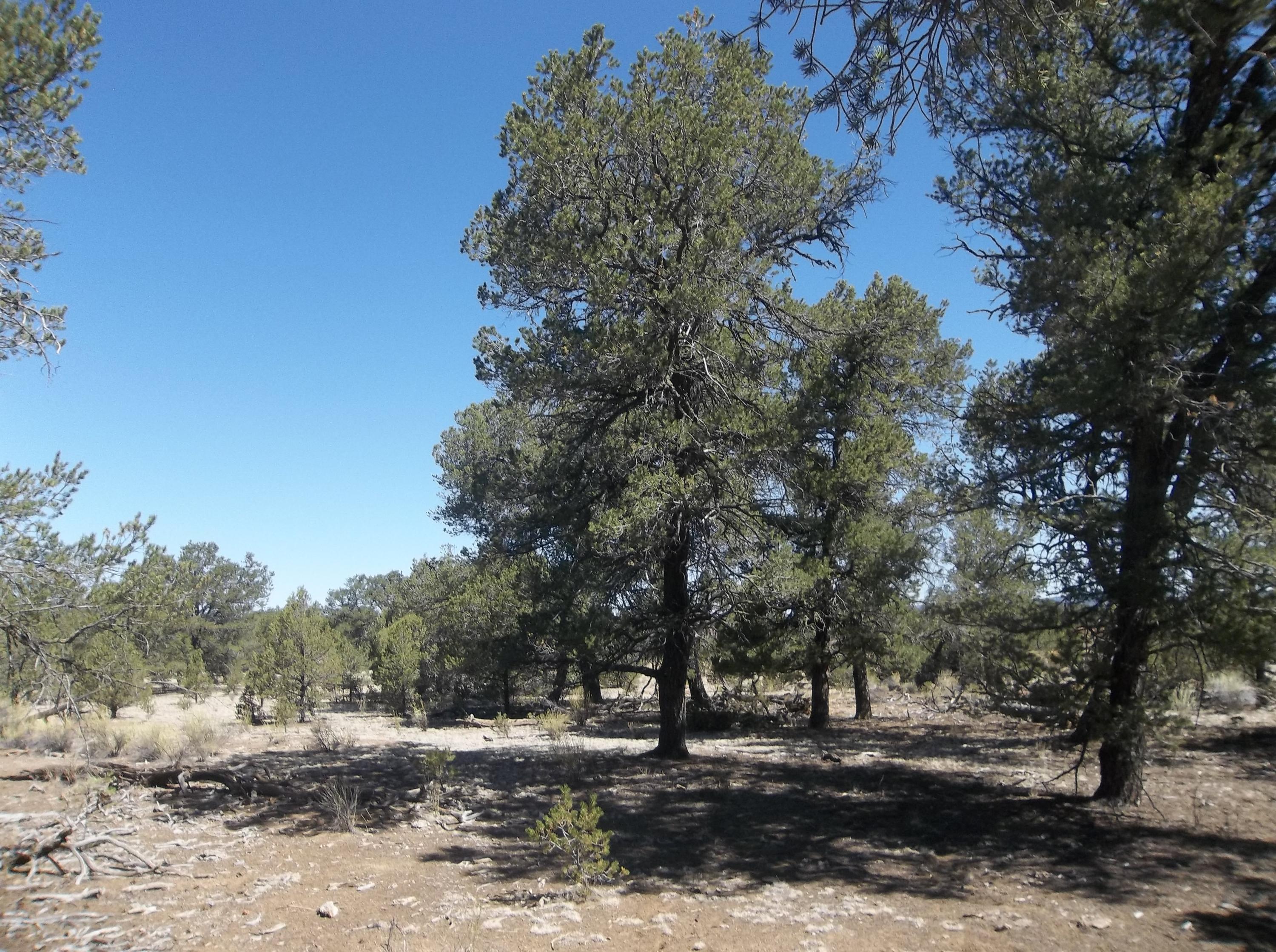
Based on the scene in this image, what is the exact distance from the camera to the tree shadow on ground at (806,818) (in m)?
6.73

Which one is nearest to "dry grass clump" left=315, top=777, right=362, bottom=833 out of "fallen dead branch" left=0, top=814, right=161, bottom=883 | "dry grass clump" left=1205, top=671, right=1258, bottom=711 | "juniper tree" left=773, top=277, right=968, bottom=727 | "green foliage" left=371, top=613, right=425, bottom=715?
"fallen dead branch" left=0, top=814, right=161, bottom=883

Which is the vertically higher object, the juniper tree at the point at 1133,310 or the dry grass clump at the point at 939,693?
the juniper tree at the point at 1133,310

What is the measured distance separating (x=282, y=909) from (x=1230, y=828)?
8513mm

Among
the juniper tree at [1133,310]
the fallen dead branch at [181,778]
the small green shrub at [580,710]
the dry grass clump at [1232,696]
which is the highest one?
the juniper tree at [1133,310]

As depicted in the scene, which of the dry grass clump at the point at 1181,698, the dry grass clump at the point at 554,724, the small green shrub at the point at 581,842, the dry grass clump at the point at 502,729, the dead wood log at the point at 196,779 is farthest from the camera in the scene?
the dry grass clump at the point at 502,729

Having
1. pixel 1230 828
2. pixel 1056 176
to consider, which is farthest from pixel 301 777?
pixel 1056 176

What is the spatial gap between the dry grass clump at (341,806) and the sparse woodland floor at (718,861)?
16 cm

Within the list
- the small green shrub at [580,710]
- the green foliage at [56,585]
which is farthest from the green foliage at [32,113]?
the small green shrub at [580,710]

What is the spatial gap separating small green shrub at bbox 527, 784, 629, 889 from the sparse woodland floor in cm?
18

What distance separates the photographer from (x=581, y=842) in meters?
6.81

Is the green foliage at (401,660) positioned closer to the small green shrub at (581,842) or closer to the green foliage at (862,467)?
the green foliage at (862,467)

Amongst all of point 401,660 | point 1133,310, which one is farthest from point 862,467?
point 401,660

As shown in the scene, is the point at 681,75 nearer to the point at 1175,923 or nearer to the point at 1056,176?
the point at 1056,176

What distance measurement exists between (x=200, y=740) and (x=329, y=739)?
2.13 meters
